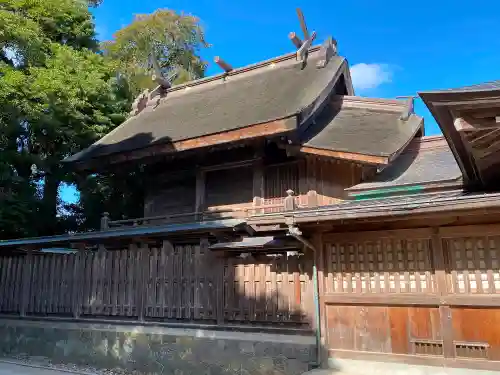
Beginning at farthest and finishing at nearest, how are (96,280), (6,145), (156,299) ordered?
1. (6,145)
2. (96,280)
3. (156,299)

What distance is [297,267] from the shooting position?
283 inches

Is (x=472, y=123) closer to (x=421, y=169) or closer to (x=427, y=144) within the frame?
(x=421, y=169)

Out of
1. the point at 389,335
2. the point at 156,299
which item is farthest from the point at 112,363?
the point at 389,335

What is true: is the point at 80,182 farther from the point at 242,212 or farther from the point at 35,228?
the point at 242,212

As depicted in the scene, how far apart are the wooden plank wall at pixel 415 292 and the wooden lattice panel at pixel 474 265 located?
0.01m

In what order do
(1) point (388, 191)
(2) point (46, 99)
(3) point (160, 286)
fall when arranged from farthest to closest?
→ (2) point (46, 99) < (3) point (160, 286) < (1) point (388, 191)

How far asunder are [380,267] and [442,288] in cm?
89

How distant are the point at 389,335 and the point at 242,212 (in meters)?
5.45

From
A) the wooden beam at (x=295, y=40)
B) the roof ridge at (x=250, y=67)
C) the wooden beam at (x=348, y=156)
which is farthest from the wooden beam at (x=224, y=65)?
the wooden beam at (x=348, y=156)

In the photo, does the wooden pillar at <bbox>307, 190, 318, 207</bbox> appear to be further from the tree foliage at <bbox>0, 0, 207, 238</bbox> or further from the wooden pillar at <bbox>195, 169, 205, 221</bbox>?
the tree foliage at <bbox>0, 0, 207, 238</bbox>

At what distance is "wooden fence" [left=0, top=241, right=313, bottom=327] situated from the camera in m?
7.29

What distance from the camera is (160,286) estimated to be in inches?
350

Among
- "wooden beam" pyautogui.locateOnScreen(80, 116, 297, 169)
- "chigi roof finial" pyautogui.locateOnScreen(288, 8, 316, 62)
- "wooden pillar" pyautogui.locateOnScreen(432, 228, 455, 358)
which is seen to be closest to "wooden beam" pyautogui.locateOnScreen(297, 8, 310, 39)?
"chigi roof finial" pyautogui.locateOnScreen(288, 8, 316, 62)

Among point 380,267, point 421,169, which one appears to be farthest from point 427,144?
point 380,267
